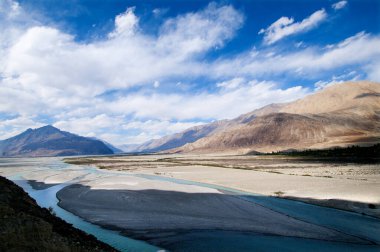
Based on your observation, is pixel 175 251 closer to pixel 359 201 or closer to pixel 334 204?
pixel 334 204

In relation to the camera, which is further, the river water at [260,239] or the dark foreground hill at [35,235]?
the river water at [260,239]

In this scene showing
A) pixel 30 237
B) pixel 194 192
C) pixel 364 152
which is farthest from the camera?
pixel 364 152

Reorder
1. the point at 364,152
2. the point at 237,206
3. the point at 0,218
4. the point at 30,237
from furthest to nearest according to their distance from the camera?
1. the point at 364,152
2. the point at 237,206
3. the point at 0,218
4. the point at 30,237

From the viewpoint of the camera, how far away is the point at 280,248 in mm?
12695

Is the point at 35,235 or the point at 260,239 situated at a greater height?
the point at 35,235

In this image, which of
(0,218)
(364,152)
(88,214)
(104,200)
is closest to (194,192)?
(104,200)

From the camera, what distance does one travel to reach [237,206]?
21.1 meters

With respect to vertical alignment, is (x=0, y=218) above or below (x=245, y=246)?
above

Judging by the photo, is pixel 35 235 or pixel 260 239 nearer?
pixel 35 235

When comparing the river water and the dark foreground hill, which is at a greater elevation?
the dark foreground hill

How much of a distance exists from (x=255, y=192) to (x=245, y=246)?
15584mm

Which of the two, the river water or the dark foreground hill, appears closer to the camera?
the dark foreground hill

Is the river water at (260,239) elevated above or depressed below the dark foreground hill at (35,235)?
below

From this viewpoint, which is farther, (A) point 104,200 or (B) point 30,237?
(A) point 104,200
